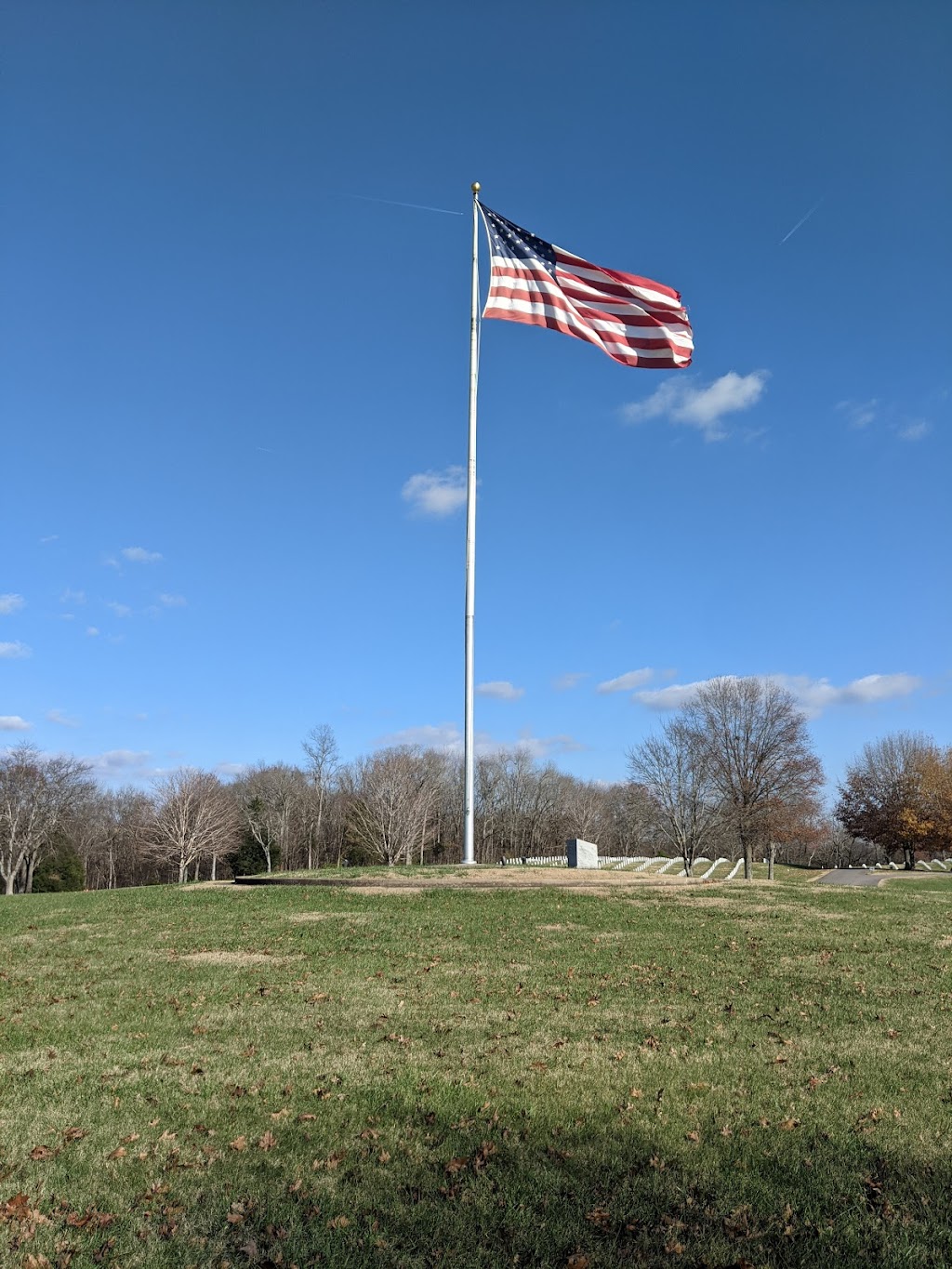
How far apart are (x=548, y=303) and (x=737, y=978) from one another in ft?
46.1

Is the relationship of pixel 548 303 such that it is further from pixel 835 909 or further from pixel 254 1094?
pixel 254 1094

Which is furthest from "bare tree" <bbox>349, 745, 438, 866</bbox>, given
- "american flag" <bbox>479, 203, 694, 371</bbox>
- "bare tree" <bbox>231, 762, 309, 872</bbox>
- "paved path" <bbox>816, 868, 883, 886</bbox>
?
"american flag" <bbox>479, 203, 694, 371</bbox>

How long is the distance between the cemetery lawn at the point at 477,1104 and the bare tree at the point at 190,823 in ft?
144

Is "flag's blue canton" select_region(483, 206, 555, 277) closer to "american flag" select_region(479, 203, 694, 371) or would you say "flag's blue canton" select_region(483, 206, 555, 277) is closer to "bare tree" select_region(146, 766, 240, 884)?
"american flag" select_region(479, 203, 694, 371)

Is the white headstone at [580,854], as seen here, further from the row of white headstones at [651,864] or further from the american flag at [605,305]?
the american flag at [605,305]

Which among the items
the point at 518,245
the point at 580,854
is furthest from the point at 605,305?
the point at 580,854

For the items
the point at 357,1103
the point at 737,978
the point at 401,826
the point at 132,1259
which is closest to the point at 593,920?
the point at 737,978

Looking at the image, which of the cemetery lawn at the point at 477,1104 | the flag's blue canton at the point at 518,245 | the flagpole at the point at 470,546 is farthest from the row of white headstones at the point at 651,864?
the cemetery lawn at the point at 477,1104

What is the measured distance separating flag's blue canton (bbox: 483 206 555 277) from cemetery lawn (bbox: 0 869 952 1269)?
570 inches

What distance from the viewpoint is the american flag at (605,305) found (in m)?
17.7

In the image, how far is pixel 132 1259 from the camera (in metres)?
3.67

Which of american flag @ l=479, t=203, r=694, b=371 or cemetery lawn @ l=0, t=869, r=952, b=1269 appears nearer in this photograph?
cemetery lawn @ l=0, t=869, r=952, b=1269

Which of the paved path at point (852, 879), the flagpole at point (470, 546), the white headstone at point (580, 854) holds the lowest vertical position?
the paved path at point (852, 879)

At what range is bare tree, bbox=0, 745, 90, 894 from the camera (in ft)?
159
